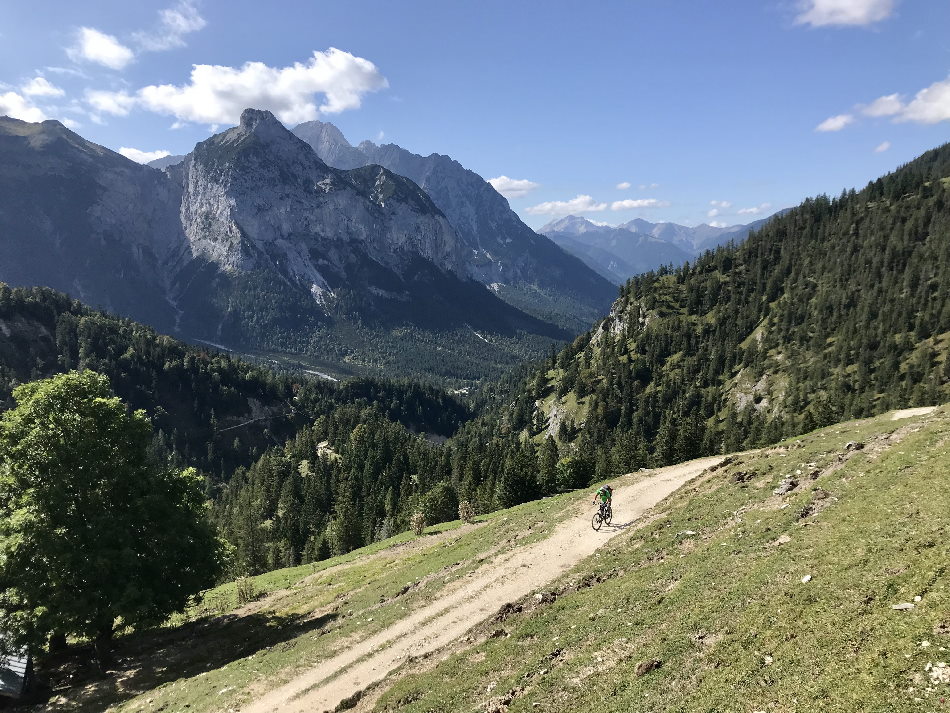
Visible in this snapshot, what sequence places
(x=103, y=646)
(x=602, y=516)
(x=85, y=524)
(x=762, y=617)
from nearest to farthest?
1. (x=762, y=617)
2. (x=85, y=524)
3. (x=103, y=646)
4. (x=602, y=516)

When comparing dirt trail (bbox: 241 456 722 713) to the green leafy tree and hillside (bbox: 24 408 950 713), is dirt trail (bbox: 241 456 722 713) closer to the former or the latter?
hillside (bbox: 24 408 950 713)

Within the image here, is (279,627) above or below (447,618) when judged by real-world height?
below

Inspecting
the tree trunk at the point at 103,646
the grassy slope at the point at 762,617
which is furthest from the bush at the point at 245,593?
the grassy slope at the point at 762,617

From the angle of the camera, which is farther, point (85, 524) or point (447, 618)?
point (85, 524)

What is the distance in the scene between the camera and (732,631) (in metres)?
16.0

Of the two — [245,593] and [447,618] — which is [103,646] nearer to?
[245,593]

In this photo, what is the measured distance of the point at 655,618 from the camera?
19.1 m

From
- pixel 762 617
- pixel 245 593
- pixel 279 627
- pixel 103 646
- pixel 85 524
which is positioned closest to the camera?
pixel 762 617

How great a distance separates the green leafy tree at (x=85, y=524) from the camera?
31141 mm

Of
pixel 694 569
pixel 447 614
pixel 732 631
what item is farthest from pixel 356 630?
pixel 732 631

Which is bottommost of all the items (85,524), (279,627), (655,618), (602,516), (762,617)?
(279,627)

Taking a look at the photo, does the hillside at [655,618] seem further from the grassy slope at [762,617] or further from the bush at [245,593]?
the bush at [245,593]

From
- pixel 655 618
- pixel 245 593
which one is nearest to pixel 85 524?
pixel 245 593

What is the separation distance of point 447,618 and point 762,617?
17.8 m
